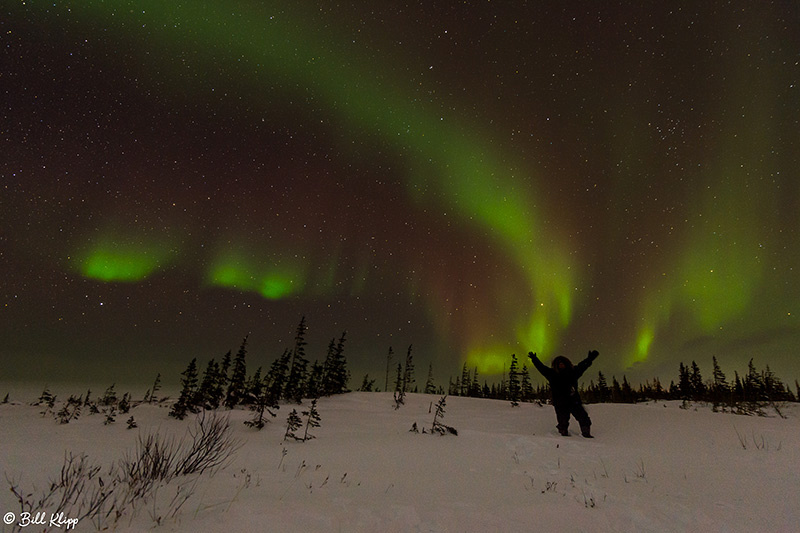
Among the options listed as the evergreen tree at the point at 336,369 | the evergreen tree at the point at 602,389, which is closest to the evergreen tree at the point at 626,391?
the evergreen tree at the point at 602,389

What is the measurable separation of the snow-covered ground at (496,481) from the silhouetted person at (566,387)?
1.90 ft

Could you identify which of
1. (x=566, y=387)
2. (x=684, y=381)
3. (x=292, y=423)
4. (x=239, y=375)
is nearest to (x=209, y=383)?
(x=239, y=375)

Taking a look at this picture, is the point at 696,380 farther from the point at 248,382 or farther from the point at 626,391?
the point at 248,382

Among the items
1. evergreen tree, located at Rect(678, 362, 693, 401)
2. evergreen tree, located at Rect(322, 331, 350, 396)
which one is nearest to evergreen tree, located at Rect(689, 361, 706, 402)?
evergreen tree, located at Rect(678, 362, 693, 401)

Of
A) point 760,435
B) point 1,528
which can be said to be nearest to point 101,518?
point 1,528

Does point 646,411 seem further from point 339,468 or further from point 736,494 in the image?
point 339,468

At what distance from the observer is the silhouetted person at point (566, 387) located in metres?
10.8

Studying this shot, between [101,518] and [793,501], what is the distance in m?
8.34

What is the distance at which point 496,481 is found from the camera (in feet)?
20.5

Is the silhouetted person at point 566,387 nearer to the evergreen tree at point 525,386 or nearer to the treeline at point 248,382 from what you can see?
the treeline at point 248,382

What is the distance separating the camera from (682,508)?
466 centimetres

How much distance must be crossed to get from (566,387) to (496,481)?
6243 millimetres

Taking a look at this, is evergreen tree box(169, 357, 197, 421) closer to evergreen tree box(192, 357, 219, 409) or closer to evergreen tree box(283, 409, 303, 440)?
evergreen tree box(192, 357, 219, 409)

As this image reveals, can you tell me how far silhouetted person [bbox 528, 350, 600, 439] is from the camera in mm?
10797
